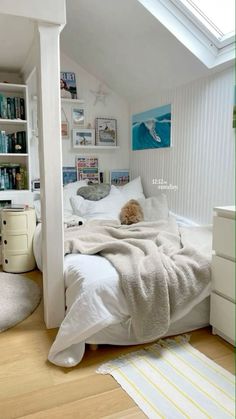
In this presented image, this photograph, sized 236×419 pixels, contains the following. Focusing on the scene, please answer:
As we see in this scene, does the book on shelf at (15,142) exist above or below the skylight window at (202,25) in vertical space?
below

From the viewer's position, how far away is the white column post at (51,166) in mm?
1795

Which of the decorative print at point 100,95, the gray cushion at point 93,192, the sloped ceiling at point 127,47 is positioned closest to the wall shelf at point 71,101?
the decorative print at point 100,95

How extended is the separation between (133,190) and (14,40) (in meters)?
1.80

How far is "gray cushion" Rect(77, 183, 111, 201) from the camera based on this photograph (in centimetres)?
340

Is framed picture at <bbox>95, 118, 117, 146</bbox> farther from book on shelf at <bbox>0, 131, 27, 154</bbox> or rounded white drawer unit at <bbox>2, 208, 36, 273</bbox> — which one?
rounded white drawer unit at <bbox>2, 208, 36, 273</bbox>

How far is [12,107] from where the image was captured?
3.27m

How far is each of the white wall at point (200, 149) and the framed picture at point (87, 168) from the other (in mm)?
745

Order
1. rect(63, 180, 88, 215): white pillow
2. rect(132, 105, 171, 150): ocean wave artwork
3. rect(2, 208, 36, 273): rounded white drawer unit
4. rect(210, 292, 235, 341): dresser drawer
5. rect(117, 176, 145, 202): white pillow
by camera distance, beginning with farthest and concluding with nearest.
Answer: rect(117, 176, 145, 202): white pillow → rect(63, 180, 88, 215): white pillow → rect(132, 105, 171, 150): ocean wave artwork → rect(2, 208, 36, 273): rounded white drawer unit → rect(210, 292, 235, 341): dresser drawer

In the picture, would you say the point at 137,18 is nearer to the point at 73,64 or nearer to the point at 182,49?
the point at 182,49

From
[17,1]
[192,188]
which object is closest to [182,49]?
[192,188]

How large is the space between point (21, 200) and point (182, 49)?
2.00 m

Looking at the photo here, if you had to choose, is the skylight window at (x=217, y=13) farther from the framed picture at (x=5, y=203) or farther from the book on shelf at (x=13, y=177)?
the framed picture at (x=5, y=203)

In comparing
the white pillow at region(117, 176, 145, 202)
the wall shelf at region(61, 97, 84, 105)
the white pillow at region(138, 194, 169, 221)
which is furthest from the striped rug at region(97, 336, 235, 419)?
the wall shelf at region(61, 97, 84, 105)

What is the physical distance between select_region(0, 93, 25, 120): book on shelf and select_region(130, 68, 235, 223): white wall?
132cm
